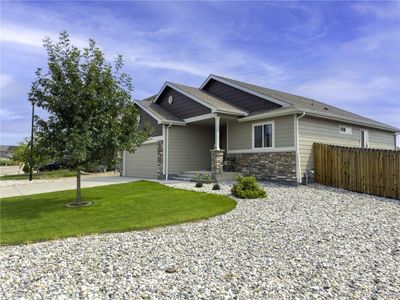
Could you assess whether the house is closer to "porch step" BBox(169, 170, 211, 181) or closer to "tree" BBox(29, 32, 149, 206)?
"porch step" BBox(169, 170, 211, 181)

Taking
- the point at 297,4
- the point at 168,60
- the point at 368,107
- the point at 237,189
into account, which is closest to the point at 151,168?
the point at 168,60

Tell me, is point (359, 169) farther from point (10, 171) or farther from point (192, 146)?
point (10, 171)

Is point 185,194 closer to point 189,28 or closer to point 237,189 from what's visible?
point 237,189

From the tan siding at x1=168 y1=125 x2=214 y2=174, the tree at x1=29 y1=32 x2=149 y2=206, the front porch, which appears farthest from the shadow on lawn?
the tan siding at x1=168 y1=125 x2=214 y2=174

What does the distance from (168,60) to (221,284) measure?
1409 centimetres

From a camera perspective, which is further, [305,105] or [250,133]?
[250,133]

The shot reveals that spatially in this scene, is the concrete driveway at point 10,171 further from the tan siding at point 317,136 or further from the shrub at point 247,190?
the tan siding at point 317,136

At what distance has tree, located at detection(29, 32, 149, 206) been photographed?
28.0 feet

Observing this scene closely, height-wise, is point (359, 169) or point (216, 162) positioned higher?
point (216, 162)

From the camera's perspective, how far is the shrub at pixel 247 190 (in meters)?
→ 9.81

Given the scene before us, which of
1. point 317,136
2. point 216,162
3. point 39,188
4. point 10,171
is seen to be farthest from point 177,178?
point 10,171

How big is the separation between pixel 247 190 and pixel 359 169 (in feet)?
16.3

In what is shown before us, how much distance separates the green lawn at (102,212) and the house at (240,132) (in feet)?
14.7

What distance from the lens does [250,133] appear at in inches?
587
